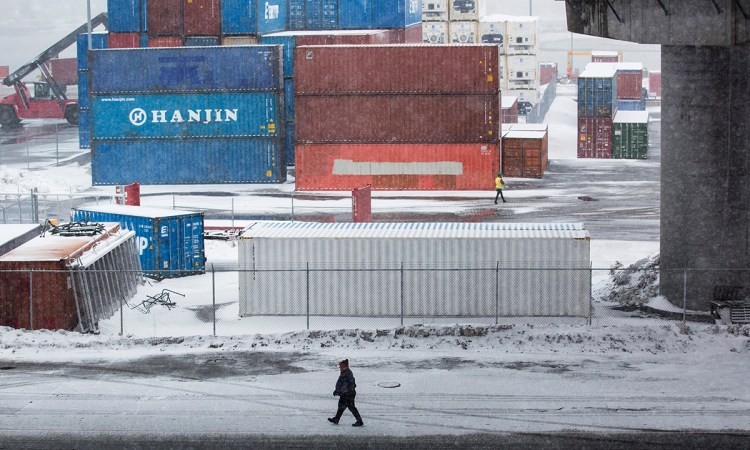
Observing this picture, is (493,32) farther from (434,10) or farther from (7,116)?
(7,116)

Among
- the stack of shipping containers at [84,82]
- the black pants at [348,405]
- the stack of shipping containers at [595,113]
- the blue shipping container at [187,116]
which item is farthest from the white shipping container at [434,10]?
the black pants at [348,405]

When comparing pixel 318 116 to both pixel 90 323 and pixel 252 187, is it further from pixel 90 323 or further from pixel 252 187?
pixel 90 323

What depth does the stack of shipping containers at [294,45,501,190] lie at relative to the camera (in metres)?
54.8

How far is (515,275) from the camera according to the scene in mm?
30453

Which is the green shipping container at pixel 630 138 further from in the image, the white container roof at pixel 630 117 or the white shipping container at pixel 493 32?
the white shipping container at pixel 493 32

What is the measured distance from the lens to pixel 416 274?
101ft

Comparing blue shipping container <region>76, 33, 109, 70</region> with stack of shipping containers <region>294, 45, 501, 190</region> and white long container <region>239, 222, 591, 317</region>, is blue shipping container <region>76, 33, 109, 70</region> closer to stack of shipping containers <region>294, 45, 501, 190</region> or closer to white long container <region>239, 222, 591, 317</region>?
stack of shipping containers <region>294, 45, 501, 190</region>

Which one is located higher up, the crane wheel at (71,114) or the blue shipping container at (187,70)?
the blue shipping container at (187,70)

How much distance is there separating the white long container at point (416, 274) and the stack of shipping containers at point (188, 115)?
87.3 feet

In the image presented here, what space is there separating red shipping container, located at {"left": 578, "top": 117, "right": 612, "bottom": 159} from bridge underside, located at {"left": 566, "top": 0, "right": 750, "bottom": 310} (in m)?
40.4

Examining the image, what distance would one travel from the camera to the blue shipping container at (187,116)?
56.9 m

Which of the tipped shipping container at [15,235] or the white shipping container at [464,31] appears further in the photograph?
the white shipping container at [464,31]

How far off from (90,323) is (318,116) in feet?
90.7

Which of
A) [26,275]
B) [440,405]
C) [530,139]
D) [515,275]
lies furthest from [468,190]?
[440,405]
